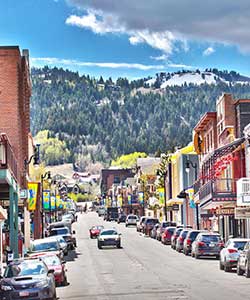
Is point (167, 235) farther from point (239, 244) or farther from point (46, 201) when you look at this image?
point (239, 244)

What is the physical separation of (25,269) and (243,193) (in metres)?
23.8

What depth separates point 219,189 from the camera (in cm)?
5569

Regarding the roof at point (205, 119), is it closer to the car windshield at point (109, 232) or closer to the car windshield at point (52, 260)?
the car windshield at point (109, 232)

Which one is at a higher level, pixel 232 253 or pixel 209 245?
pixel 232 253

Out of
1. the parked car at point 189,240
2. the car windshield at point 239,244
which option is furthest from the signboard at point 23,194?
the car windshield at point 239,244

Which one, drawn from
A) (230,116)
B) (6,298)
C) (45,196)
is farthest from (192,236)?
(45,196)

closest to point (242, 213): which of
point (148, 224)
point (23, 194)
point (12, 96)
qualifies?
point (23, 194)

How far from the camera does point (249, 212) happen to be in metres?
49.2

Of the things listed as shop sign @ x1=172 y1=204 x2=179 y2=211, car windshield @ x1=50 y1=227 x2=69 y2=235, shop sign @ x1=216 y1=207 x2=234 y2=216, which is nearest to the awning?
shop sign @ x1=172 y1=204 x2=179 y2=211

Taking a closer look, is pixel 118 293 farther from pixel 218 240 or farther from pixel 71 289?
pixel 218 240

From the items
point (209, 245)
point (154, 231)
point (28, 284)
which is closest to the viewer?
point (28, 284)

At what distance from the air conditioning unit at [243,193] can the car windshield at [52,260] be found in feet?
59.6

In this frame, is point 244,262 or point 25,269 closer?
point 25,269

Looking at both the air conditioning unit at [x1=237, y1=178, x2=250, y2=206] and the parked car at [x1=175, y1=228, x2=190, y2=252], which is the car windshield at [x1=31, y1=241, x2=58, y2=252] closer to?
the air conditioning unit at [x1=237, y1=178, x2=250, y2=206]
